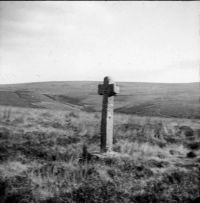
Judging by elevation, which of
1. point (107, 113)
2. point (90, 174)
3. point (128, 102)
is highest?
point (107, 113)

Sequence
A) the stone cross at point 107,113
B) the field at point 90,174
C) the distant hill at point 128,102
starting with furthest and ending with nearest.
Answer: the distant hill at point 128,102 < the stone cross at point 107,113 < the field at point 90,174

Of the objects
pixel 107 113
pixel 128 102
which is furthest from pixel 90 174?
pixel 128 102

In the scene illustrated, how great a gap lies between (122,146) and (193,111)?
25.4 m

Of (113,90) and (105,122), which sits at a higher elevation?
(113,90)

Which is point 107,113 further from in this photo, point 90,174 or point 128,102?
point 128,102

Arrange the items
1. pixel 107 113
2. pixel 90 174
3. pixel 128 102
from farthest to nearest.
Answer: pixel 128 102
pixel 107 113
pixel 90 174

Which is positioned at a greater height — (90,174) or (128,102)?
(90,174)

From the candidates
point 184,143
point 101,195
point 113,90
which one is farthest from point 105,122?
point 184,143

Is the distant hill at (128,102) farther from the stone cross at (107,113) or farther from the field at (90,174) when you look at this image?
the stone cross at (107,113)

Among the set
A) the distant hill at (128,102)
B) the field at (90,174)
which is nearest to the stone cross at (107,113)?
the field at (90,174)

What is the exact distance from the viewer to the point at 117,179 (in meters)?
6.03

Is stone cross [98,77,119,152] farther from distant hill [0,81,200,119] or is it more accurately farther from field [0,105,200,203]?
distant hill [0,81,200,119]

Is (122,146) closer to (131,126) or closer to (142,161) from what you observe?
→ (142,161)

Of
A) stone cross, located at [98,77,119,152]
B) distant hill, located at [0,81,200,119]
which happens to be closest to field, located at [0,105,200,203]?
stone cross, located at [98,77,119,152]
